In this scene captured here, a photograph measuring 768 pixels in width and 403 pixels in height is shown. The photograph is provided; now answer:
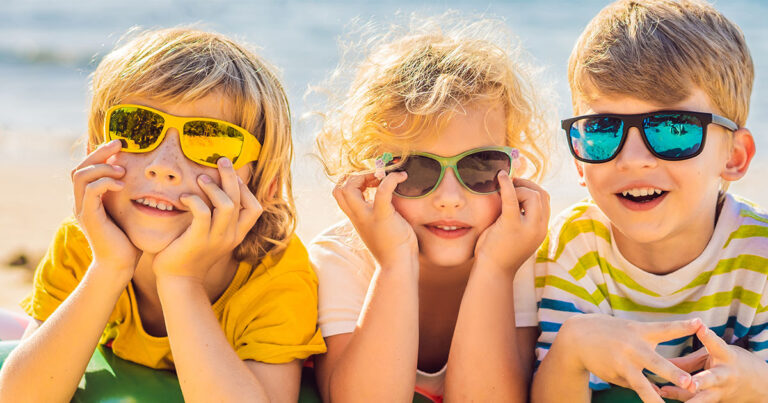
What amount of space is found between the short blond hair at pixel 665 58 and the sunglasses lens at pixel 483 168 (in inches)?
13.8

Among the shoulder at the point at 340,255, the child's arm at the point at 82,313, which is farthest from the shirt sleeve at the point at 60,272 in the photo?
the shoulder at the point at 340,255

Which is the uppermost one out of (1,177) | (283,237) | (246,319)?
(283,237)

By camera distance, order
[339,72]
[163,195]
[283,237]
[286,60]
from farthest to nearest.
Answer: [286,60]
[339,72]
[283,237]
[163,195]

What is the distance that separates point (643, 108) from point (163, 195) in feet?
5.35

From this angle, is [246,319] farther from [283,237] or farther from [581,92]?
[581,92]

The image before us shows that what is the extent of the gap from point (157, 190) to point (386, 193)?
2.59 ft

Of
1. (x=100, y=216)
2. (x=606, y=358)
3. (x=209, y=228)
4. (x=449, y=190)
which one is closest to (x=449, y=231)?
(x=449, y=190)

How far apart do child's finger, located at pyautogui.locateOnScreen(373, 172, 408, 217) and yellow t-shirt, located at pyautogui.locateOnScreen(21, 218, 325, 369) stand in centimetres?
38

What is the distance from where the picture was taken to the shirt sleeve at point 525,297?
9.95ft

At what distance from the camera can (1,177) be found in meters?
8.36

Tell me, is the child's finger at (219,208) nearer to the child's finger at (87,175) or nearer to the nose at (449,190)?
the child's finger at (87,175)

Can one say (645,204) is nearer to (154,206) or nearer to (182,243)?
(182,243)

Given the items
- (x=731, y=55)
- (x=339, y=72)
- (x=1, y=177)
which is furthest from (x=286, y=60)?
(x=731, y=55)

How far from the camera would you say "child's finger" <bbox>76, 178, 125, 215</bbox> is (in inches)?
99.5
